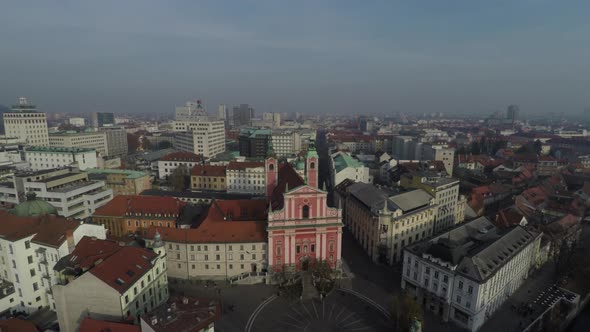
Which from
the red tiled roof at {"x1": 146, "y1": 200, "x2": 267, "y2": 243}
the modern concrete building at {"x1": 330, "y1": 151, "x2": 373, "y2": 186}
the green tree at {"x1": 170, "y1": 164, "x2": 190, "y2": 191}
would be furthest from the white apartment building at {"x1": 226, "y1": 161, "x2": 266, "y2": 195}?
the red tiled roof at {"x1": 146, "y1": 200, "x2": 267, "y2": 243}

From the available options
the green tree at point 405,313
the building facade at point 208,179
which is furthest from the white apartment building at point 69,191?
the green tree at point 405,313

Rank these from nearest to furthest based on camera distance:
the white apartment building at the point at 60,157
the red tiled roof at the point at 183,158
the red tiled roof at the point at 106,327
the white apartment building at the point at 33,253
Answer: the red tiled roof at the point at 106,327
the white apartment building at the point at 33,253
the white apartment building at the point at 60,157
the red tiled roof at the point at 183,158

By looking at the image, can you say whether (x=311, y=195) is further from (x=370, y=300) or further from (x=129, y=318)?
(x=129, y=318)

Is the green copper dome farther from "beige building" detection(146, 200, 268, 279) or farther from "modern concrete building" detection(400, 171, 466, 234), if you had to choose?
"modern concrete building" detection(400, 171, 466, 234)

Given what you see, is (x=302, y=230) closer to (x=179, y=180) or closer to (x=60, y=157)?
(x=179, y=180)

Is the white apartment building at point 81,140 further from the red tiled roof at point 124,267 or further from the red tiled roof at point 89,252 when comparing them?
the red tiled roof at point 124,267

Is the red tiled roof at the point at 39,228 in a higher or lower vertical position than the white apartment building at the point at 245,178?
higher
